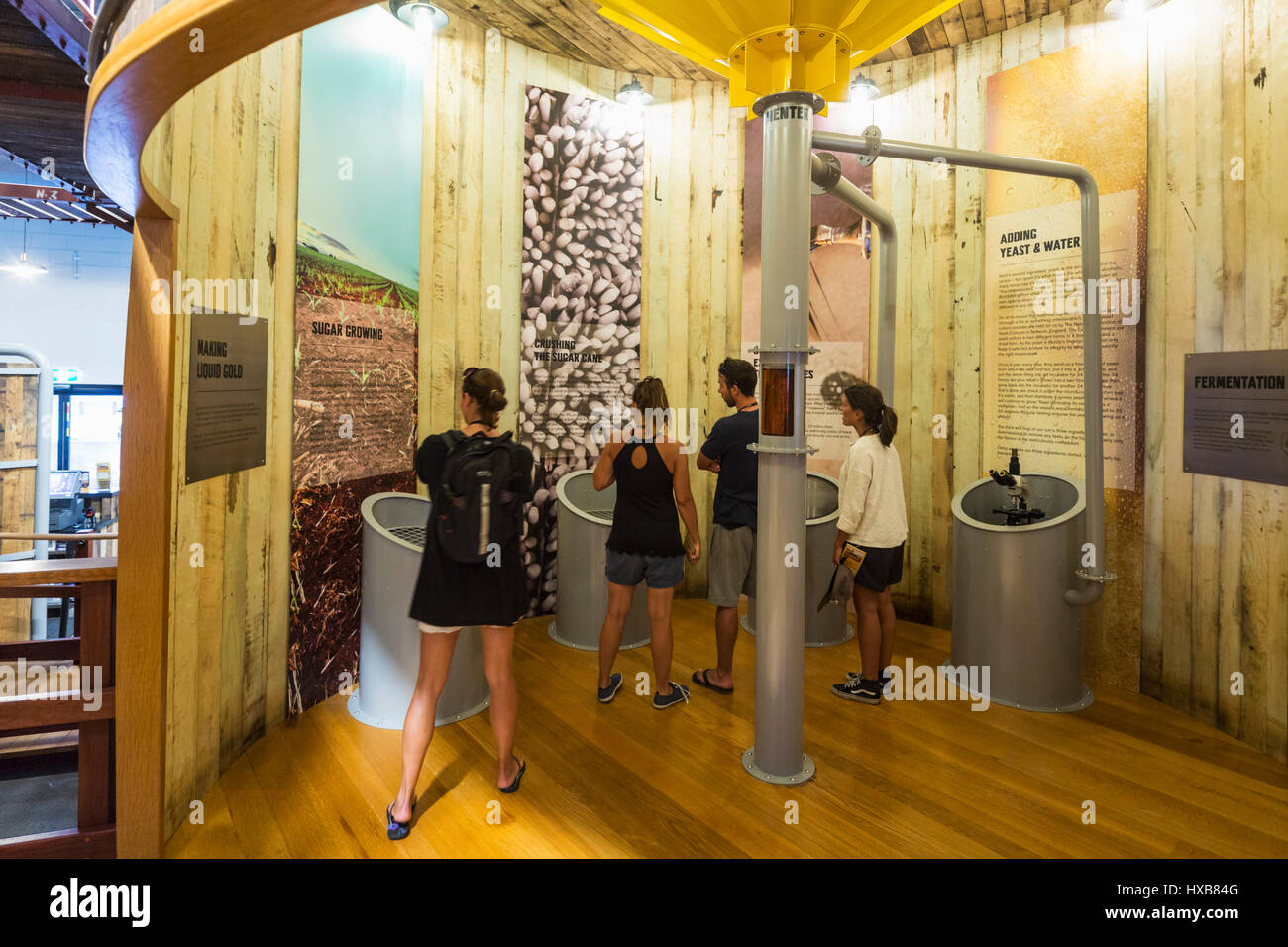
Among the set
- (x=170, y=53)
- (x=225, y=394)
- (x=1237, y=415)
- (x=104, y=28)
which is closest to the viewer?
(x=170, y=53)

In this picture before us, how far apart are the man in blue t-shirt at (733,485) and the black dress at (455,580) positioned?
1108mm

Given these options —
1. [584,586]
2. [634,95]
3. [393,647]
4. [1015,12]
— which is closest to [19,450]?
[393,647]

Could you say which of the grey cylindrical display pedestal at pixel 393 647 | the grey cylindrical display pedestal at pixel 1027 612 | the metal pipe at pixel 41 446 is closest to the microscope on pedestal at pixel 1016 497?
the grey cylindrical display pedestal at pixel 1027 612

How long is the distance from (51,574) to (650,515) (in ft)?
6.27

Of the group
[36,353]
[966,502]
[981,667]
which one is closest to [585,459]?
[966,502]

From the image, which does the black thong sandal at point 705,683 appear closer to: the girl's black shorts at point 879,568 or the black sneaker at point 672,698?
the black sneaker at point 672,698

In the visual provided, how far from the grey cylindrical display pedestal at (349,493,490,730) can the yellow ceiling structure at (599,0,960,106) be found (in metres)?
2.08

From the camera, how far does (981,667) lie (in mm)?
3105

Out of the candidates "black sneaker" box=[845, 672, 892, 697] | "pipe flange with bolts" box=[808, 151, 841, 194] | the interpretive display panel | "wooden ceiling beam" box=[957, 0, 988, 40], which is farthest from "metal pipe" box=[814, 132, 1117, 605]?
the interpretive display panel

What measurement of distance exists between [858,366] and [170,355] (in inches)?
146

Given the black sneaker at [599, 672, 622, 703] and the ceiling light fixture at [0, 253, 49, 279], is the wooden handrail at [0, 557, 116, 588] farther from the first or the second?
the ceiling light fixture at [0, 253, 49, 279]

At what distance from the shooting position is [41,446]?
4.32 meters

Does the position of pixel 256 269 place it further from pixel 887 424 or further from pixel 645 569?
pixel 887 424
